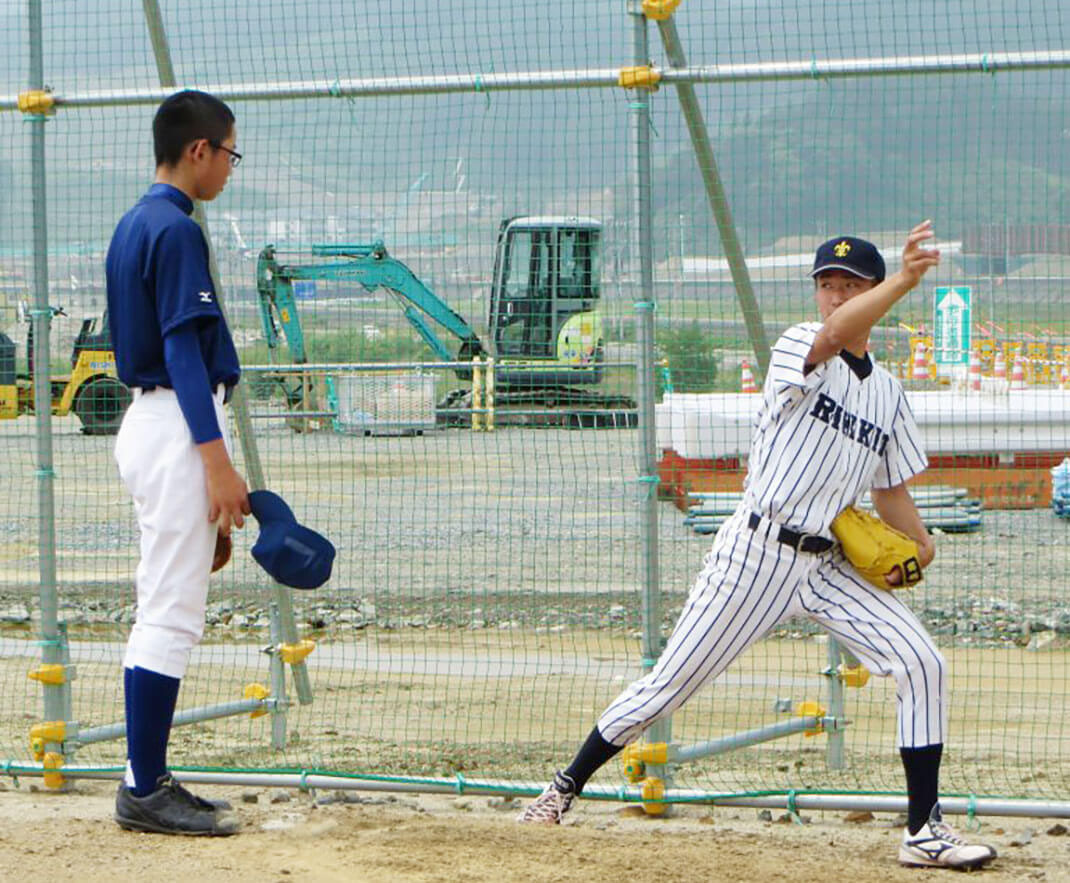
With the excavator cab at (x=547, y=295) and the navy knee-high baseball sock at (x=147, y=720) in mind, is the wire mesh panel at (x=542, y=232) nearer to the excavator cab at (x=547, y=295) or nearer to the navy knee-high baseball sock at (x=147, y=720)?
the excavator cab at (x=547, y=295)

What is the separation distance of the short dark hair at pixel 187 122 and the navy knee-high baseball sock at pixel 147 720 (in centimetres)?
163

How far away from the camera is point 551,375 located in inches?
338

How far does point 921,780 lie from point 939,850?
214mm

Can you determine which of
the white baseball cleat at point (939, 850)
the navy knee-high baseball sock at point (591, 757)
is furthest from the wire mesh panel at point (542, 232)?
the white baseball cleat at point (939, 850)

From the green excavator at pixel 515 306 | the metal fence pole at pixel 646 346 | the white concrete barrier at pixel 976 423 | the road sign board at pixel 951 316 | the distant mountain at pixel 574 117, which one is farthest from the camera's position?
the white concrete barrier at pixel 976 423

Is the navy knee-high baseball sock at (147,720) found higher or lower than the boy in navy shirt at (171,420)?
lower

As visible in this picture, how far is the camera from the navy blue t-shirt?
480 cm

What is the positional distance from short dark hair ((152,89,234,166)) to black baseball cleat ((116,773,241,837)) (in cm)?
201

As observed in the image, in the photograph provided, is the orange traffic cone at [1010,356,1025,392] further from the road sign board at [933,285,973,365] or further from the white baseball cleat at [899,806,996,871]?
the white baseball cleat at [899,806,996,871]

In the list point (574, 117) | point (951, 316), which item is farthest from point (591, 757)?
point (951, 316)

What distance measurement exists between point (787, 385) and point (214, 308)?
1763 mm

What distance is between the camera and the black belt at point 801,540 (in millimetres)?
4867

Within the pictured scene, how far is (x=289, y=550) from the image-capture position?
16.3ft

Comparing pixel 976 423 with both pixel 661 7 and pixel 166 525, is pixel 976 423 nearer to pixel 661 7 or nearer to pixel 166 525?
pixel 661 7
